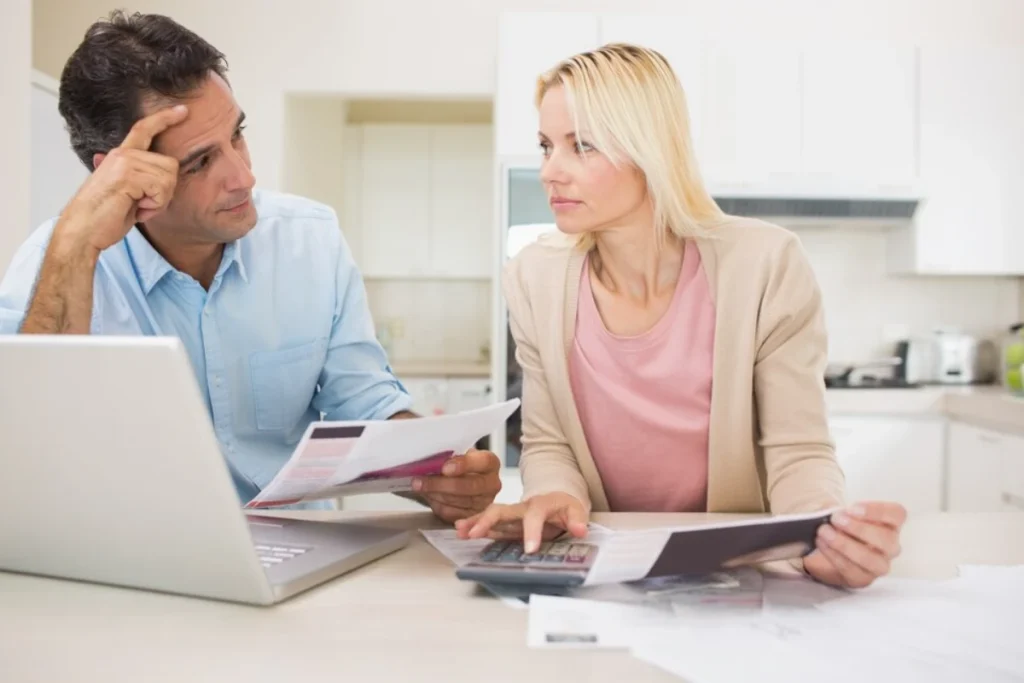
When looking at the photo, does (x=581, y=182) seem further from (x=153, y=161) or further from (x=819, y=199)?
(x=819, y=199)

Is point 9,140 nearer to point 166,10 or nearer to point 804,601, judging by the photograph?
point 166,10

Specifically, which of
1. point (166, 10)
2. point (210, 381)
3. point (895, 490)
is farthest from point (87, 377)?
point (166, 10)

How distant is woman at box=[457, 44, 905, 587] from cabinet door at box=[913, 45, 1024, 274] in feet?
8.96

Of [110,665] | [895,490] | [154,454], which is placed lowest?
[895,490]

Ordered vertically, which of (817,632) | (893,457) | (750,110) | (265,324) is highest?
(750,110)

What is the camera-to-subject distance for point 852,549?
31.2 inches

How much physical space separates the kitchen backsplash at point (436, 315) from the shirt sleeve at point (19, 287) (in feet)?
13.4

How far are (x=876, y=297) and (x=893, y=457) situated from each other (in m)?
0.94

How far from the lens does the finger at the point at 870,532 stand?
0.80m

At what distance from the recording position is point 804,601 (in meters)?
0.79

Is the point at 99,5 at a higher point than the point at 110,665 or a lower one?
higher

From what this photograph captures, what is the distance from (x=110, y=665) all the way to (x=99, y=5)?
419 cm

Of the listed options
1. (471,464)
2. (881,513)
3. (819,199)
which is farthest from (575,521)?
(819,199)

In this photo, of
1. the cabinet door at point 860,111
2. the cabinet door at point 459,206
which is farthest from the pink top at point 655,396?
the cabinet door at point 459,206
